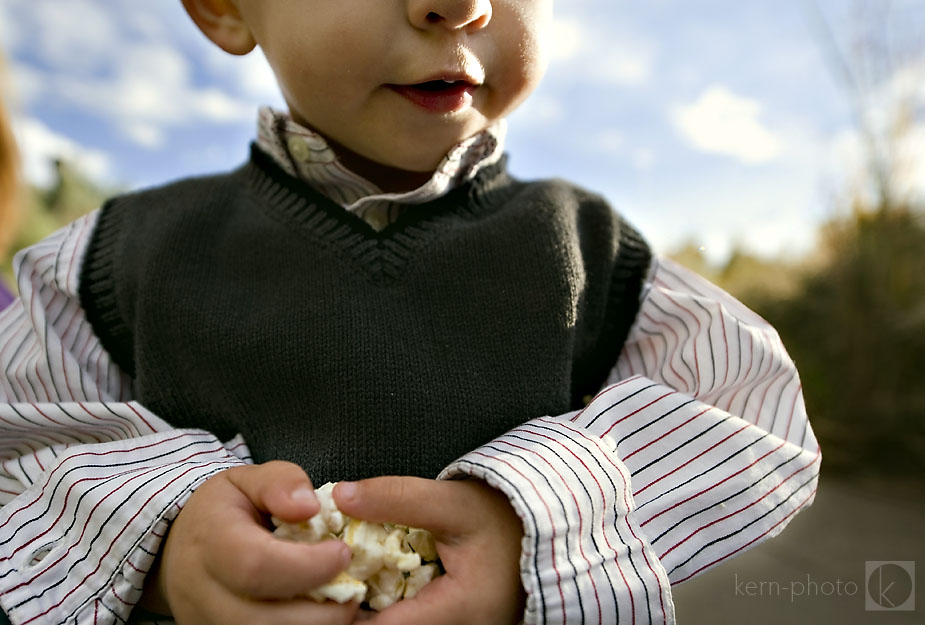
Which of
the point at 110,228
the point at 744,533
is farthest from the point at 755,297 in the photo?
the point at 110,228

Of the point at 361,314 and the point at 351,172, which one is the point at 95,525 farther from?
the point at 351,172

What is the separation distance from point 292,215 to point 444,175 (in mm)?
173

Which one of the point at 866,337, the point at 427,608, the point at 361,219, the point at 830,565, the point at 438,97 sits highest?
the point at 438,97

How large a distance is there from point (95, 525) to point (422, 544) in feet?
0.96

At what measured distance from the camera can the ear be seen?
778 millimetres

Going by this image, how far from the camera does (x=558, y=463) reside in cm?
56

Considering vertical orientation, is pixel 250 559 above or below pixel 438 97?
below

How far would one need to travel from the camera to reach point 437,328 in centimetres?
69

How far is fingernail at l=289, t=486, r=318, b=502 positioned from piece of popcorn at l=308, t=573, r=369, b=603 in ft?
0.18

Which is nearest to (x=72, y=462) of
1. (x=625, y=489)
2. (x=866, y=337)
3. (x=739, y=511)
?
(x=625, y=489)

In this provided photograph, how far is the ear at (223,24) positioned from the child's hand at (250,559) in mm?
494

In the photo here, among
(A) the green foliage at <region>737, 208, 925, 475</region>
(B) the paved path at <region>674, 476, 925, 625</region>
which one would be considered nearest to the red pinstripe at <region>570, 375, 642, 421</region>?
(B) the paved path at <region>674, 476, 925, 625</region>

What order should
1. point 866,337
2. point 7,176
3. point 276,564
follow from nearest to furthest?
1. point 276,564
2. point 7,176
3. point 866,337

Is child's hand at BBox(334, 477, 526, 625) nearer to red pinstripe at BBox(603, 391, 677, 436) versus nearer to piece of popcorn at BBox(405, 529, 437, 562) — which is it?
piece of popcorn at BBox(405, 529, 437, 562)
